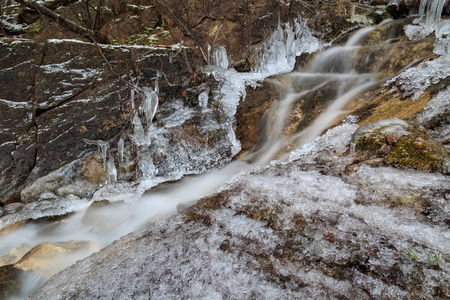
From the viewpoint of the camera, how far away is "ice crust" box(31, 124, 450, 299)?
60.6 inches

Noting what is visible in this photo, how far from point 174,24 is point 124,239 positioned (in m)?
6.81

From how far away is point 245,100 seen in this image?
5.46 m

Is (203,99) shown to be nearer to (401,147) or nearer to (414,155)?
(401,147)

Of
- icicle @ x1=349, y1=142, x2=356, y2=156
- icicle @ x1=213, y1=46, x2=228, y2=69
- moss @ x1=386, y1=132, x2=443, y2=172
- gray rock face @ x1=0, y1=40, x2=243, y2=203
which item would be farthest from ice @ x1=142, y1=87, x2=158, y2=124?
moss @ x1=386, y1=132, x2=443, y2=172

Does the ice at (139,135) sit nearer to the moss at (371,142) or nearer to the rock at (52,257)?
the rock at (52,257)

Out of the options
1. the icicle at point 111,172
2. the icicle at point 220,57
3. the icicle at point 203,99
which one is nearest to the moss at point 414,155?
the icicle at point 203,99

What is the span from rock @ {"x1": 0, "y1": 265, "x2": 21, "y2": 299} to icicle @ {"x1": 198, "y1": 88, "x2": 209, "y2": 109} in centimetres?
401

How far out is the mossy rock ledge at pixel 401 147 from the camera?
7.84 feet

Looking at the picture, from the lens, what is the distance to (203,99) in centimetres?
533

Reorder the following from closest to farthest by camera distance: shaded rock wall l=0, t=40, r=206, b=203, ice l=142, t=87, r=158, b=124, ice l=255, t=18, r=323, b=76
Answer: shaded rock wall l=0, t=40, r=206, b=203 → ice l=142, t=87, r=158, b=124 → ice l=255, t=18, r=323, b=76

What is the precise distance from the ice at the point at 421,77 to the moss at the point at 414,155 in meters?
1.32

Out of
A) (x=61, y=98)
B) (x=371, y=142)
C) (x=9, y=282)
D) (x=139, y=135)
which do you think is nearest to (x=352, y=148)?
(x=371, y=142)

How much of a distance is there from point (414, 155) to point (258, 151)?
2455 mm

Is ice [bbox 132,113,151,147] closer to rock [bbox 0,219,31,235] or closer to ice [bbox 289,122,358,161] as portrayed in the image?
rock [bbox 0,219,31,235]
